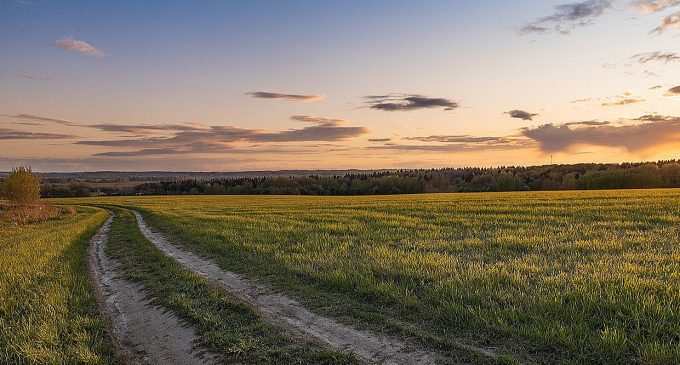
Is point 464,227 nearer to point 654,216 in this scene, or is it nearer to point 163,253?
point 654,216

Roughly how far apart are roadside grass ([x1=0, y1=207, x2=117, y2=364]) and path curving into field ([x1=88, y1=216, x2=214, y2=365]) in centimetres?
27

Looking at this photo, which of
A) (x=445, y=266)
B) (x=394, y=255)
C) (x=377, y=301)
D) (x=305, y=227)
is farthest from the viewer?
(x=305, y=227)

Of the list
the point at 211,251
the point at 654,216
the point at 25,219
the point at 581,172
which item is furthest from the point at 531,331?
the point at 581,172

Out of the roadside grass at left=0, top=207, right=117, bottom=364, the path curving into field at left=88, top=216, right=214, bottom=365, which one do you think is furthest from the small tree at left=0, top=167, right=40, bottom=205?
the path curving into field at left=88, top=216, right=214, bottom=365

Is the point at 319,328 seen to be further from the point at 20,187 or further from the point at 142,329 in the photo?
the point at 20,187

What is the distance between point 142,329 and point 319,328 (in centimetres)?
319

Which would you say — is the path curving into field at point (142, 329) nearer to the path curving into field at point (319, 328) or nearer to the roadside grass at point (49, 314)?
the roadside grass at point (49, 314)

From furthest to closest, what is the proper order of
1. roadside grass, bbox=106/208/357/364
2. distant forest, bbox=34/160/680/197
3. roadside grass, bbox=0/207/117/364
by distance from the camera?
distant forest, bbox=34/160/680/197, roadside grass, bbox=0/207/117/364, roadside grass, bbox=106/208/357/364

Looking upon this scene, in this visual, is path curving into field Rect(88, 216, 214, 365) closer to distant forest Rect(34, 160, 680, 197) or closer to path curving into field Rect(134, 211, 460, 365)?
path curving into field Rect(134, 211, 460, 365)

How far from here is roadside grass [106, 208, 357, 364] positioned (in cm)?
629

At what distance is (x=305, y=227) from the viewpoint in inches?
845

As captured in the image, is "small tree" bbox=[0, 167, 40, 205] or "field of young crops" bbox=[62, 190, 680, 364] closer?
"field of young crops" bbox=[62, 190, 680, 364]

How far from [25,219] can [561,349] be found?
42.7 meters

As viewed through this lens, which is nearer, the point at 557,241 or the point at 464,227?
the point at 557,241
